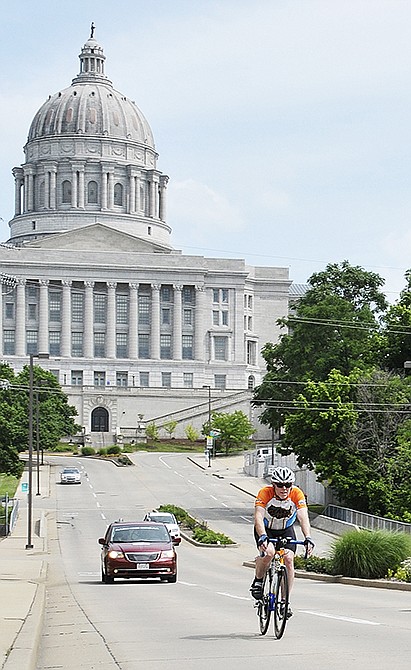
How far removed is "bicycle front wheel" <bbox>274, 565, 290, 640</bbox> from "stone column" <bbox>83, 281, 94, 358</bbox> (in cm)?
13771

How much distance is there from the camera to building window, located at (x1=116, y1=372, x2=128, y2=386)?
150375mm

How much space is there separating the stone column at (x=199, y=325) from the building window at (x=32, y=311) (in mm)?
19279

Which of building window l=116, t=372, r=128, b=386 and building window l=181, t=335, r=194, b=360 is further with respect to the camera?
building window l=181, t=335, r=194, b=360

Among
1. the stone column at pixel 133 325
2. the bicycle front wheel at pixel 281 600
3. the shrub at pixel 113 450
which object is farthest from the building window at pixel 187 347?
the bicycle front wheel at pixel 281 600

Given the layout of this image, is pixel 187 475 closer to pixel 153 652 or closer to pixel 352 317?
pixel 352 317

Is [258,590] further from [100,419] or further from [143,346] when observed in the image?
[143,346]

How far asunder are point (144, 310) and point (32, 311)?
13.5 metres

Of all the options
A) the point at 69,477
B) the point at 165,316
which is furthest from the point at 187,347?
the point at 69,477

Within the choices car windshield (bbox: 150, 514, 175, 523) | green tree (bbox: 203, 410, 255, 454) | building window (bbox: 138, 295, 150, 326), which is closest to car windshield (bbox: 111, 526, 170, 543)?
car windshield (bbox: 150, 514, 175, 523)

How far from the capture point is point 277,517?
43.4 feet

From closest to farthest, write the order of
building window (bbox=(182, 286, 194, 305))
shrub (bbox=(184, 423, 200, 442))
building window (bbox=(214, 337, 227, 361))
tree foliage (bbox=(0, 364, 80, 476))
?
tree foliage (bbox=(0, 364, 80, 476)), shrub (bbox=(184, 423, 200, 442)), building window (bbox=(182, 286, 194, 305)), building window (bbox=(214, 337, 227, 361))

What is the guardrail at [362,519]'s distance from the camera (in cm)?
4417

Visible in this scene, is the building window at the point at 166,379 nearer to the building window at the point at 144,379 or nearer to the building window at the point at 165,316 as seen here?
the building window at the point at 144,379

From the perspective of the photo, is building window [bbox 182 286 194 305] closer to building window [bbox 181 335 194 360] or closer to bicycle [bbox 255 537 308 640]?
building window [bbox 181 335 194 360]
